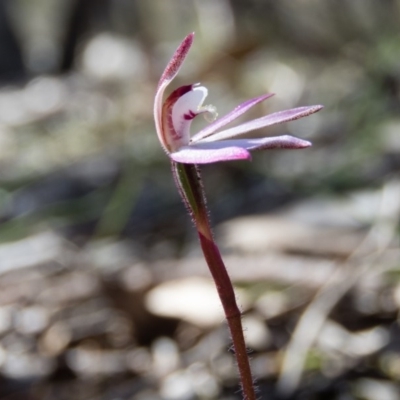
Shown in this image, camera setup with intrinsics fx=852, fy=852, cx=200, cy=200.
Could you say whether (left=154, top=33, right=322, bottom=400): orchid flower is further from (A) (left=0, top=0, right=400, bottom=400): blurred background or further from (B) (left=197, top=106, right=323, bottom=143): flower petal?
(A) (left=0, top=0, right=400, bottom=400): blurred background

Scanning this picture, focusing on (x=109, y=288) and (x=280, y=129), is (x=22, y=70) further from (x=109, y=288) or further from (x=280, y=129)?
(x=109, y=288)

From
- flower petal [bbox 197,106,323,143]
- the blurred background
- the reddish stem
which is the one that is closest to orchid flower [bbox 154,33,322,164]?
flower petal [bbox 197,106,323,143]

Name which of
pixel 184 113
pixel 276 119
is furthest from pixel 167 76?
pixel 276 119

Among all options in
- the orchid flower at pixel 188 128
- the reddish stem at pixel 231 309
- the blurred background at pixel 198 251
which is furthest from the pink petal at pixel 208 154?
the blurred background at pixel 198 251

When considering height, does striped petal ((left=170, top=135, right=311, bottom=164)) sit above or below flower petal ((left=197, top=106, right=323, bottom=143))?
below

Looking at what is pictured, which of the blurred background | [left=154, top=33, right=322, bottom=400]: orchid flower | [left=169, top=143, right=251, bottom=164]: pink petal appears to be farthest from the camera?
the blurred background

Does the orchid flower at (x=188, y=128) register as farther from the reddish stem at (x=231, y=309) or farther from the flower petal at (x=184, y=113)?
the reddish stem at (x=231, y=309)

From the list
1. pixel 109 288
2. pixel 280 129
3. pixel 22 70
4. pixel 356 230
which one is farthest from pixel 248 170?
pixel 22 70
